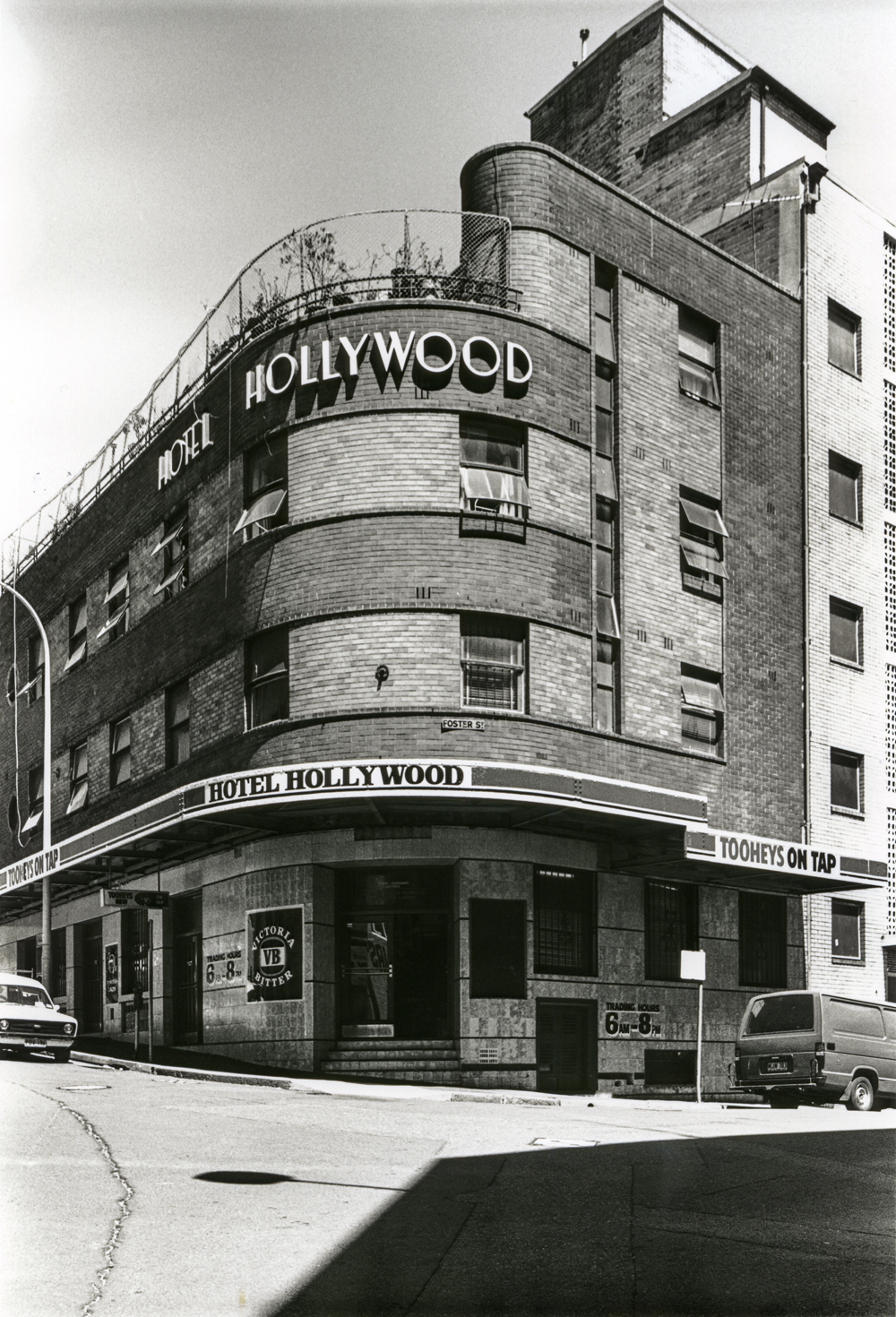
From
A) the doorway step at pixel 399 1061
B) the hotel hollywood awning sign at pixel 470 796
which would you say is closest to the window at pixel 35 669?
the hotel hollywood awning sign at pixel 470 796

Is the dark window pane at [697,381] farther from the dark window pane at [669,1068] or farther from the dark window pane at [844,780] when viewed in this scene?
the dark window pane at [669,1068]

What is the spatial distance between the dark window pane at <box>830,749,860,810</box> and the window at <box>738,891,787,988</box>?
9.25 ft

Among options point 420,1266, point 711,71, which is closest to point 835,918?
point 711,71

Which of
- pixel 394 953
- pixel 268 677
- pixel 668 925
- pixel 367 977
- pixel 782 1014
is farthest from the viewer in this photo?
pixel 668 925

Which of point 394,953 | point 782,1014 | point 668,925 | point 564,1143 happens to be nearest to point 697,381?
point 668,925

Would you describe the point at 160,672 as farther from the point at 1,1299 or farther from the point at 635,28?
the point at 1,1299

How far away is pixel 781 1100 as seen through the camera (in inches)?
891

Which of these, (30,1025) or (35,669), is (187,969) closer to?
(30,1025)

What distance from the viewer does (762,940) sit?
29125 mm

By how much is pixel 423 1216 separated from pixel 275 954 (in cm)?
1500

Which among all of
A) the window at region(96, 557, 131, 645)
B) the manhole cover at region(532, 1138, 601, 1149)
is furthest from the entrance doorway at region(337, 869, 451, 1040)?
the window at region(96, 557, 131, 645)

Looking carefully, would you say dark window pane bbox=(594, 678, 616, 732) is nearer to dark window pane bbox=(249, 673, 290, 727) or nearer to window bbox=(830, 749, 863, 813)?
dark window pane bbox=(249, 673, 290, 727)

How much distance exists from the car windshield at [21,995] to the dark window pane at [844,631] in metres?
17.1

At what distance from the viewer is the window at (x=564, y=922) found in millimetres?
24672
